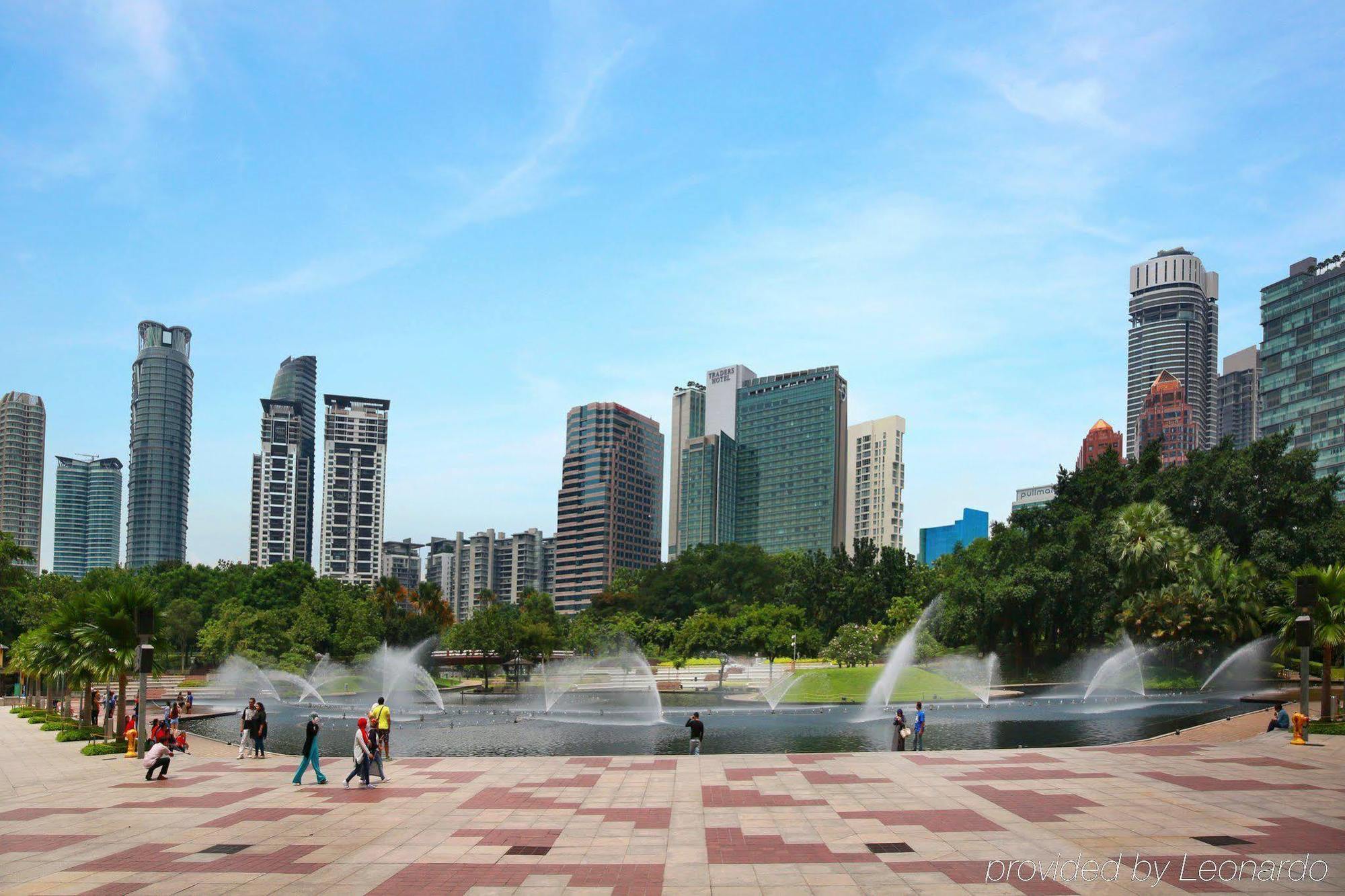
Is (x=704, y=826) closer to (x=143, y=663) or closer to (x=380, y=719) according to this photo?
(x=380, y=719)

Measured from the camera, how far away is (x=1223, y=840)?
17.2 metres

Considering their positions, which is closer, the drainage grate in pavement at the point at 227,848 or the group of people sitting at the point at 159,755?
the drainage grate in pavement at the point at 227,848

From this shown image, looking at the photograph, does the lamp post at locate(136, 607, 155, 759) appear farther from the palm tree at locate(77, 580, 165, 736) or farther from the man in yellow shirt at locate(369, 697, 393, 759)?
the man in yellow shirt at locate(369, 697, 393, 759)

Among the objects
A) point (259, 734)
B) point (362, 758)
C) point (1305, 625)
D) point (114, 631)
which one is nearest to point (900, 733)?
point (1305, 625)

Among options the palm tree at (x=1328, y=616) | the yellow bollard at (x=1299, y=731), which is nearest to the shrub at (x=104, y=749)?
the yellow bollard at (x=1299, y=731)

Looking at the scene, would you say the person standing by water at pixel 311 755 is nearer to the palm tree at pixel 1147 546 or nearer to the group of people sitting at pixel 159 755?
the group of people sitting at pixel 159 755

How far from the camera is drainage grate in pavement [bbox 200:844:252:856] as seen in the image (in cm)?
1752

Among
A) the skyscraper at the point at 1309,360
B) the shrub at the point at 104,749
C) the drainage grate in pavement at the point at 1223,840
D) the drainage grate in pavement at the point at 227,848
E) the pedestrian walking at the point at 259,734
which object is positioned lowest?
the shrub at the point at 104,749

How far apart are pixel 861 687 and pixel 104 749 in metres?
44.2

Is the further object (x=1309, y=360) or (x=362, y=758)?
(x=1309, y=360)

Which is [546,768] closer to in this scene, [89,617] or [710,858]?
[710,858]

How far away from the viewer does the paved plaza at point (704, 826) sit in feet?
50.2

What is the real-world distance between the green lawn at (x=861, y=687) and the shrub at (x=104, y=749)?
127 feet

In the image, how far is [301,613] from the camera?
96.1 meters
